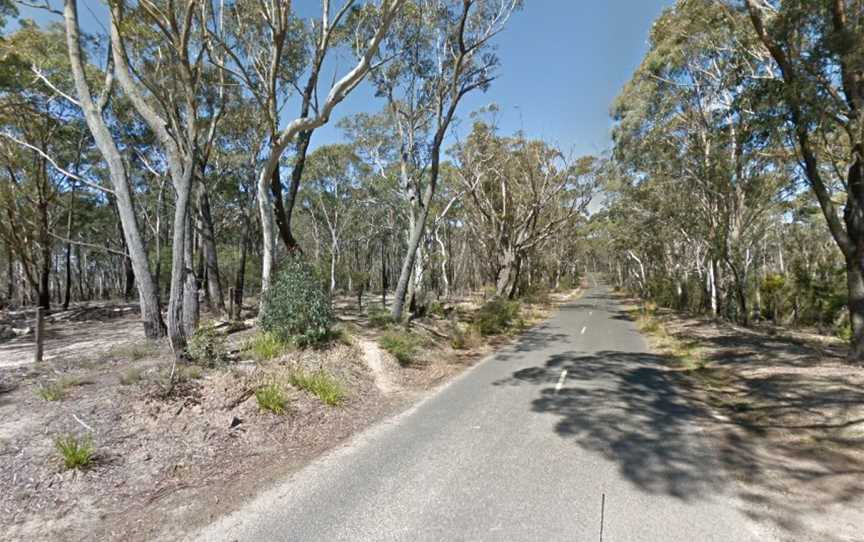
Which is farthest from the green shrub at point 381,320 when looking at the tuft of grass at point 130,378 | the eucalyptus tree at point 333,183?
the eucalyptus tree at point 333,183

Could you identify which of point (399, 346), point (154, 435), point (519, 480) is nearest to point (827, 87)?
point (519, 480)

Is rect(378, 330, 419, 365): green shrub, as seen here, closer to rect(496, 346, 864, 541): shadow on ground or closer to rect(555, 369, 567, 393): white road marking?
rect(496, 346, 864, 541): shadow on ground

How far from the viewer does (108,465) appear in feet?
13.7

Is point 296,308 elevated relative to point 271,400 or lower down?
elevated

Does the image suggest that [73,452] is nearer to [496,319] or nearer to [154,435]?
[154,435]

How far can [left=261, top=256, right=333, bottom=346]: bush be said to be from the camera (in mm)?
8609

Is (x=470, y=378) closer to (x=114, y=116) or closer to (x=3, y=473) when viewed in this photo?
(x=3, y=473)

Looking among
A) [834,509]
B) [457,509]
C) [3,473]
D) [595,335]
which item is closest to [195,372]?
[3,473]

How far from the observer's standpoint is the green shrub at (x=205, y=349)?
21.4 ft

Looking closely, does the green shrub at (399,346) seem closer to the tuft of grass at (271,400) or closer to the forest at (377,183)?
the forest at (377,183)

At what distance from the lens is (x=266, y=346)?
7.70 metres

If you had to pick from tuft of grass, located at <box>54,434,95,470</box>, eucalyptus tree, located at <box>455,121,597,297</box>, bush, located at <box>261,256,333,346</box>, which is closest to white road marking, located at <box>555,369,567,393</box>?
bush, located at <box>261,256,333,346</box>

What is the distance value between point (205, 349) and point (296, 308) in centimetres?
223

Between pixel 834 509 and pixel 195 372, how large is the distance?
7.13 m
